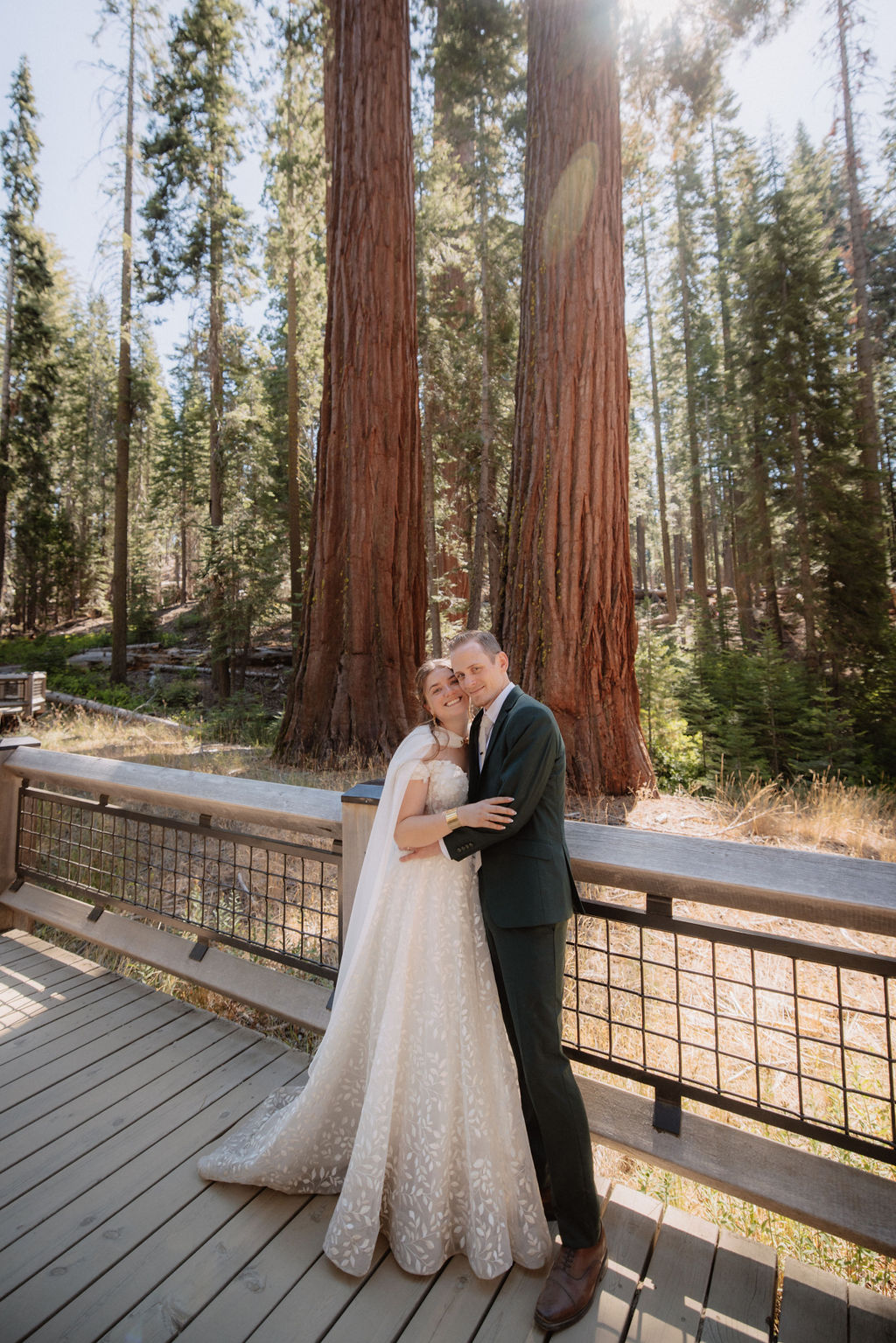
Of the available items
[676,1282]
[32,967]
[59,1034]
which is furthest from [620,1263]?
[32,967]

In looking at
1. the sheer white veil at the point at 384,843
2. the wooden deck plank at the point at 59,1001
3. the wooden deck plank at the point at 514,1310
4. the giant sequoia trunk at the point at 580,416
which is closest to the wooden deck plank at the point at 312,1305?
the wooden deck plank at the point at 514,1310

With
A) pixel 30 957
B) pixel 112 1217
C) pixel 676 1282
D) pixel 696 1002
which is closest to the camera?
pixel 676 1282

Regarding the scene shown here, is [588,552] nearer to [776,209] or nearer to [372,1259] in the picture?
[372,1259]

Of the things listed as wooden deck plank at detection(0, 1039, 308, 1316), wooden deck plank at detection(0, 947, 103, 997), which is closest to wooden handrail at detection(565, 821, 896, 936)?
wooden deck plank at detection(0, 1039, 308, 1316)

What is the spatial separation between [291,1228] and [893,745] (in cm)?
1238

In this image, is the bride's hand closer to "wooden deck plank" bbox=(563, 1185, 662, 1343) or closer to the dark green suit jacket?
the dark green suit jacket

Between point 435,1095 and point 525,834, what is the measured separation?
80 centimetres

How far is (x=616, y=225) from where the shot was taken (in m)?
6.04

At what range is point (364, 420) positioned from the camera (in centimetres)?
756

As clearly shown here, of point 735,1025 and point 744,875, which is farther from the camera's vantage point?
point 735,1025

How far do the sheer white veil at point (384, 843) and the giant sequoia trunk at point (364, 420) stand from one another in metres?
5.21

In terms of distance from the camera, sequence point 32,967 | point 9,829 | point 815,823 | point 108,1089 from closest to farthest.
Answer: point 108,1089 → point 32,967 → point 9,829 → point 815,823

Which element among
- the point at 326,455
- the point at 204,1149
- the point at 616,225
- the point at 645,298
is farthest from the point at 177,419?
the point at 204,1149

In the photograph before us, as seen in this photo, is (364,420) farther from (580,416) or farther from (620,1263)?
(620,1263)
